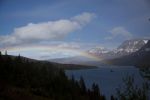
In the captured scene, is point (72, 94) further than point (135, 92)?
Yes

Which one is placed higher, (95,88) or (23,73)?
(23,73)

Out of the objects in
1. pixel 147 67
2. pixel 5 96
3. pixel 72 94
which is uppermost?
pixel 147 67

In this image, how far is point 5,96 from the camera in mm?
25828

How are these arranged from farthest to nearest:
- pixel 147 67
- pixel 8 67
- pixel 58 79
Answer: pixel 58 79 < pixel 8 67 < pixel 147 67

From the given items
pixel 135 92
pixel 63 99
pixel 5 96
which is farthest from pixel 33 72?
pixel 135 92

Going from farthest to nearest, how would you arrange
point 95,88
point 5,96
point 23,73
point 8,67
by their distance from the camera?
point 95,88, point 23,73, point 8,67, point 5,96

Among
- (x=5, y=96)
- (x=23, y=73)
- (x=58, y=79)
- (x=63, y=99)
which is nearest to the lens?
(x=5, y=96)

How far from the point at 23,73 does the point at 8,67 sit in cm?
579

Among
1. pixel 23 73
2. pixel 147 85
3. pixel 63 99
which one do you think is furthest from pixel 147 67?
pixel 23 73

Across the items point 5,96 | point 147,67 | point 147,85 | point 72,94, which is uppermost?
point 147,67

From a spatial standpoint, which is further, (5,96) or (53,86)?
(53,86)

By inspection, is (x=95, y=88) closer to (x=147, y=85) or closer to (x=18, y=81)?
(x=18, y=81)

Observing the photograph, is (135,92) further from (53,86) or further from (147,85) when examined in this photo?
(53,86)

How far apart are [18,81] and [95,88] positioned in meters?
27.7
